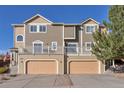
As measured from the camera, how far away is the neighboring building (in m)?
41.6

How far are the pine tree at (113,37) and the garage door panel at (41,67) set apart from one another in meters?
7.71

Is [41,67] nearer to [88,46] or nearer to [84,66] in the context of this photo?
[84,66]

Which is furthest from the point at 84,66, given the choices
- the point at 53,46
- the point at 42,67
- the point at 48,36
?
the point at 48,36

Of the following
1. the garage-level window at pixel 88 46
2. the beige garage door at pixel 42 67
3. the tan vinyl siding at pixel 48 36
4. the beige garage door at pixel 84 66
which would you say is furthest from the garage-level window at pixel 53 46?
the garage-level window at pixel 88 46

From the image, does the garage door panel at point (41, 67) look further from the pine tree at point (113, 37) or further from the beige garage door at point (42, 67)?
the pine tree at point (113, 37)

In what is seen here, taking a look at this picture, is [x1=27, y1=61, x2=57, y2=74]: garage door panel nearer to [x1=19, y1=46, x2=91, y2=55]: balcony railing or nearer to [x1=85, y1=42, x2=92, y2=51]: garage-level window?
[x1=19, y1=46, x2=91, y2=55]: balcony railing

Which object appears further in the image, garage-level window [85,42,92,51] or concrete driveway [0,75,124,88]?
garage-level window [85,42,92,51]

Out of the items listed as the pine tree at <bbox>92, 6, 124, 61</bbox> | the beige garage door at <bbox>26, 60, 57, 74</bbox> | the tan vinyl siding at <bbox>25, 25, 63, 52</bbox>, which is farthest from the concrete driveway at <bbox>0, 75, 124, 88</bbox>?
the tan vinyl siding at <bbox>25, 25, 63, 52</bbox>

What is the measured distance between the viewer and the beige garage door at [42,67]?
4166cm

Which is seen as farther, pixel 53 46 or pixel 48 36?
pixel 48 36

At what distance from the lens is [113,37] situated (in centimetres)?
3372

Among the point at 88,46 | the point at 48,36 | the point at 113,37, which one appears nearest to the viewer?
the point at 113,37

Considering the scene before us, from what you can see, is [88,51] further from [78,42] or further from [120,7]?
[120,7]

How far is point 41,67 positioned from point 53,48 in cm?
437
